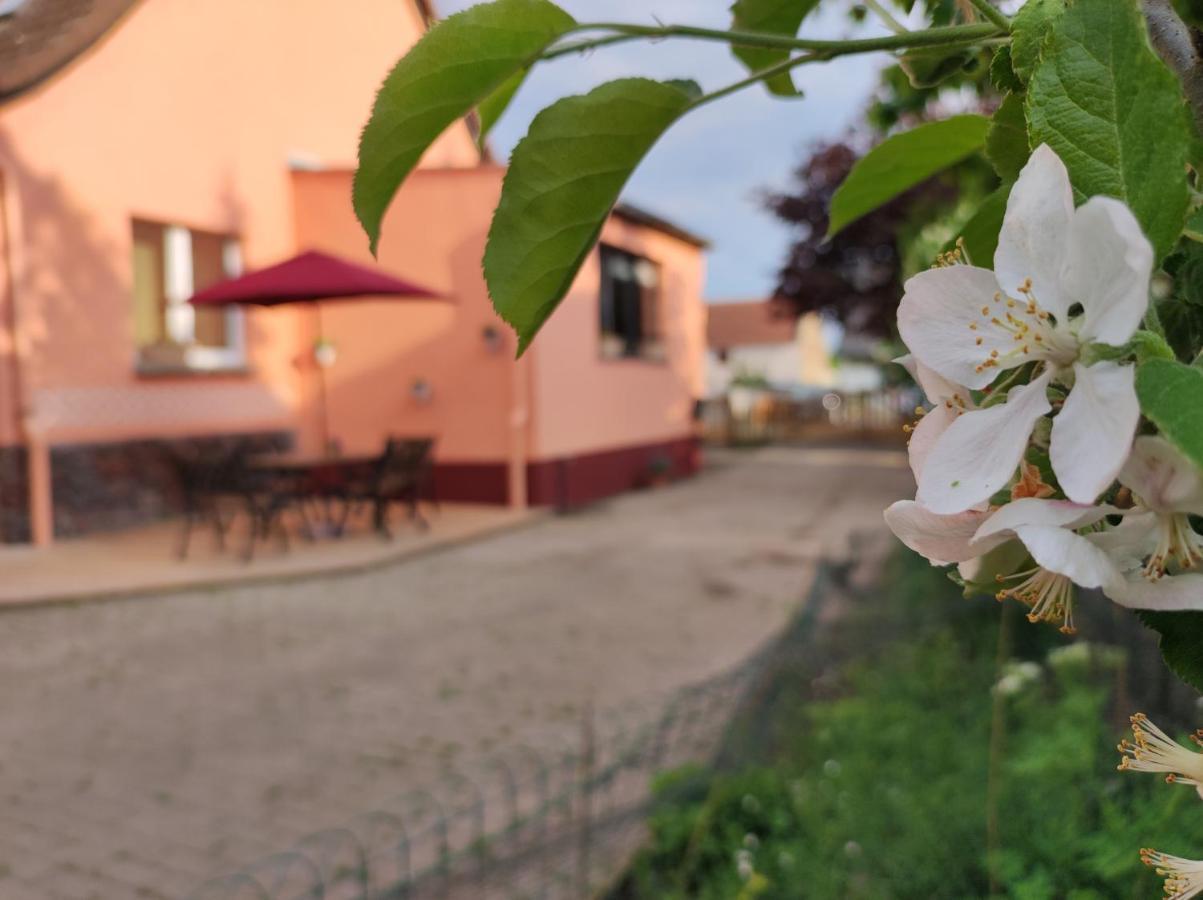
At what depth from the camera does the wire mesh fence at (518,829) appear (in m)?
2.70

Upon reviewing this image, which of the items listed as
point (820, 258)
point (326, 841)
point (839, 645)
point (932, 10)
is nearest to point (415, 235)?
point (820, 258)

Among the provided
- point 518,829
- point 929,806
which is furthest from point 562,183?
point 518,829

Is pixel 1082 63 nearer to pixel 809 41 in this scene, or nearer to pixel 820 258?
pixel 809 41

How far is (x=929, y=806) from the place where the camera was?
2588 mm

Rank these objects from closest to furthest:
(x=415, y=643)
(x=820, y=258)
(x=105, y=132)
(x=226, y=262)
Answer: (x=415, y=643) → (x=105, y=132) → (x=226, y=262) → (x=820, y=258)

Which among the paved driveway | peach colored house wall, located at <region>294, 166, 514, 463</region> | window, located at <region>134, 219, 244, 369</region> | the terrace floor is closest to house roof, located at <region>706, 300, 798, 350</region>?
peach colored house wall, located at <region>294, 166, 514, 463</region>

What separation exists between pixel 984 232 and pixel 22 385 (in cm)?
952

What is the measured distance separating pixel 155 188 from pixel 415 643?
234 inches

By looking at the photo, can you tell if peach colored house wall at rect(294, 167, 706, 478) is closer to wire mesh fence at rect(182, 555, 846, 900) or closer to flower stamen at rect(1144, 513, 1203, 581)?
wire mesh fence at rect(182, 555, 846, 900)

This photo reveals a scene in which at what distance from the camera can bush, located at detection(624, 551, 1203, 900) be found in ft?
6.37

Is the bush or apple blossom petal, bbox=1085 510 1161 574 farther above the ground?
apple blossom petal, bbox=1085 510 1161 574

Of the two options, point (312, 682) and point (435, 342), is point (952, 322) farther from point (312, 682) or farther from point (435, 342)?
point (435, 342)

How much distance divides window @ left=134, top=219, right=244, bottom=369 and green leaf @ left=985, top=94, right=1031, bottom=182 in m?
10.5

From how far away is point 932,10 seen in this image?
31.6 inches
